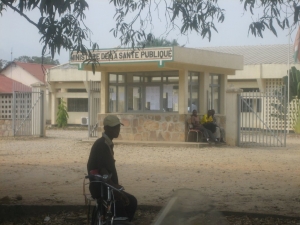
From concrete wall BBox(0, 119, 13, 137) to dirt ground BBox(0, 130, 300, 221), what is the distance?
160 inches

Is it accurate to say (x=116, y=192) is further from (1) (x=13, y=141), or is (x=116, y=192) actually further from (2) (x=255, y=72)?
(2) (x=255, y=72)

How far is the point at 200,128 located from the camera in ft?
70.5

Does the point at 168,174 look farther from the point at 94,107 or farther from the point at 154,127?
the point at 94,107

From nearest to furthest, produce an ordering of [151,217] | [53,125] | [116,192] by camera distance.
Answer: [116,192] → [151,217] → [53,125]

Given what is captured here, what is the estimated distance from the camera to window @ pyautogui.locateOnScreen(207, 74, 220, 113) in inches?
924

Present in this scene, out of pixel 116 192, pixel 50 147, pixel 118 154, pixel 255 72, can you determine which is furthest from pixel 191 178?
pixel 255 72

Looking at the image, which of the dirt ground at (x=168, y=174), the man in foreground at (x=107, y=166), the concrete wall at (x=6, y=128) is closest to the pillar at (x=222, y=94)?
the dirt ground at (x=168, y=174)

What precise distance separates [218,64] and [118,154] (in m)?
6.18

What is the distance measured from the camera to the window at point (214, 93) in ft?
77.0

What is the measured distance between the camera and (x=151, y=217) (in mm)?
8711

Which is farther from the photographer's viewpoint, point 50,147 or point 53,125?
point 53,125

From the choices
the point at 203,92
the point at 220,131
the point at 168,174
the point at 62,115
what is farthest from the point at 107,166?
the point at 62,115

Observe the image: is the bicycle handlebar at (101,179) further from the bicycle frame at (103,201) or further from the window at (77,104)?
the window at (77,104)

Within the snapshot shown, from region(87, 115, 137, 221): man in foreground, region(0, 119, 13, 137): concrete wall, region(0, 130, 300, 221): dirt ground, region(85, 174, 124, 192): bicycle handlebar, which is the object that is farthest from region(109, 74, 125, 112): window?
region(85, 174, 124, 192): bicycle handlebar
